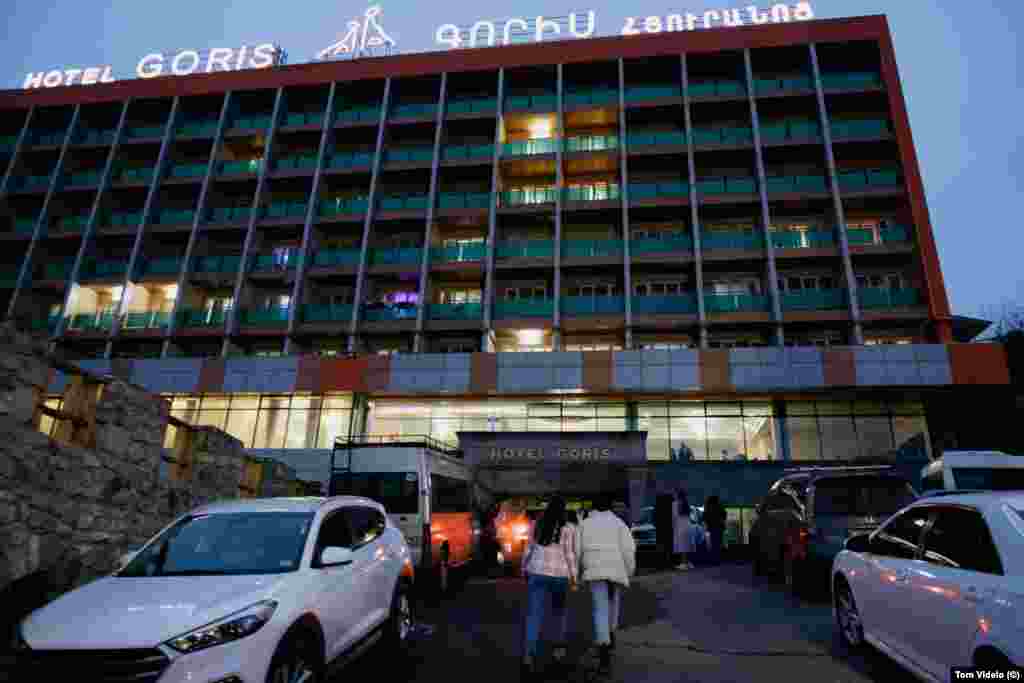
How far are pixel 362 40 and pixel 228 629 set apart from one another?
44.7m

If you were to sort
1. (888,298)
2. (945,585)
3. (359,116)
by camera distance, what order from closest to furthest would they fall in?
1. (945,585)
2. (888,298)
3. (359,116)

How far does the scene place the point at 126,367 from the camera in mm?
31000

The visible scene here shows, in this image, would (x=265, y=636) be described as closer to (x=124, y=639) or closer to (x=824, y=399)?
(x=124, y=639)

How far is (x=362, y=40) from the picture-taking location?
40.7m

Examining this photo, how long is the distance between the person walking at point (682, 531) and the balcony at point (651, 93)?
2802cm

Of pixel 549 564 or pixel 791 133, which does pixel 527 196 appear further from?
pixel 549 564

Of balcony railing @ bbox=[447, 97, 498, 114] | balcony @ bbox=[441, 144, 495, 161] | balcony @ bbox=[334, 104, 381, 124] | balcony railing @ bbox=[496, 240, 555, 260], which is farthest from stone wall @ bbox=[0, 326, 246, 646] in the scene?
balcony @ bbox=[334, 104, 381, 124]

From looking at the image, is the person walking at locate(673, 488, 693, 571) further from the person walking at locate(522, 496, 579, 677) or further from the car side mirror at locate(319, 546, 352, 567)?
the car side mirror at locate(319, 546, 352, 567)

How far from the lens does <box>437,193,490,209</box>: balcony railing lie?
33969mm

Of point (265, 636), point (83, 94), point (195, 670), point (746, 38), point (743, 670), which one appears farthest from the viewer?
point (83, 94)

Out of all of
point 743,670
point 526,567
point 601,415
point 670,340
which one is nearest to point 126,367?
point 601,415

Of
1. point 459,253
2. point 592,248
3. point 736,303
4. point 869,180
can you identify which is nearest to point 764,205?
point 736,303

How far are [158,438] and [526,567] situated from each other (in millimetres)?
7151

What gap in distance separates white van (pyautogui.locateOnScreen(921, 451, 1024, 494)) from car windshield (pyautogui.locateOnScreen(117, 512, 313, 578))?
15.7m
